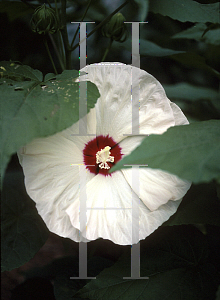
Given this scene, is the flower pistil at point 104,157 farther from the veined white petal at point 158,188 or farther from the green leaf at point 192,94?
the green leaf at point 192,94

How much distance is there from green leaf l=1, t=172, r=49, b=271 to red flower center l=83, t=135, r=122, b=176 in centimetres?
19

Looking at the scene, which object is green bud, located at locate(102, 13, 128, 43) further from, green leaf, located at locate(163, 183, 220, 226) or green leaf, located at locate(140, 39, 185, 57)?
green leaf, located at locate(163, 183, 220, 226)

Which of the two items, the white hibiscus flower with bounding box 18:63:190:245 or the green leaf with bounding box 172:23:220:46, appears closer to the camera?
the white hibiscus flower with bounding box 18:63:190:245

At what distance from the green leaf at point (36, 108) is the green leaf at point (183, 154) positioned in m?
0.12

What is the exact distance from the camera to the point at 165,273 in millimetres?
664

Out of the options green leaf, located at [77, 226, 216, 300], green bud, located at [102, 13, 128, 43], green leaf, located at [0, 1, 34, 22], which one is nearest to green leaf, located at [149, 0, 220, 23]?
green bud, located at [102, 13, 128, 43]

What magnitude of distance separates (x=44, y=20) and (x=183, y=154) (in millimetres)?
387

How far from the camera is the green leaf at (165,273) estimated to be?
0.62m

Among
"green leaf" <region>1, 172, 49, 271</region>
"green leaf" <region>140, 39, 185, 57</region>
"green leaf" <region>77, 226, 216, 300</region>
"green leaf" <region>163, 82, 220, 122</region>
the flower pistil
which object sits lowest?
"green leaf" <region>77, 226, 216, 300</region>

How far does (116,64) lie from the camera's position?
580 mm

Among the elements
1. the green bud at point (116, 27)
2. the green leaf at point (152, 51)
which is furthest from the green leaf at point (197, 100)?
the green bud at point (116, 27)

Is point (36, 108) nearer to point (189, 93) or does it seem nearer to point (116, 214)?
point (116, 214)

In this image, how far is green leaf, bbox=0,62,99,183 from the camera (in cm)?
43

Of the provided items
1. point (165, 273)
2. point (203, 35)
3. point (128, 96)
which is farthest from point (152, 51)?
point (165, 273)
